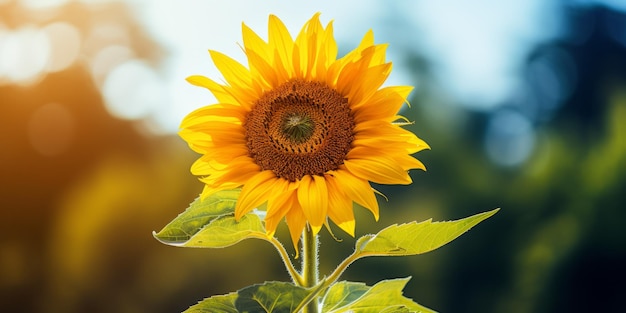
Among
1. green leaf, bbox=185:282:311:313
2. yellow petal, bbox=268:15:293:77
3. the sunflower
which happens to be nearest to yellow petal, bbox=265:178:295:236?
the sunflower

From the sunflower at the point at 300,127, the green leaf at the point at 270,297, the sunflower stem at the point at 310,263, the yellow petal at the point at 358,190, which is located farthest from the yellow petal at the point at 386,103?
the green leaf at the point at 270,297

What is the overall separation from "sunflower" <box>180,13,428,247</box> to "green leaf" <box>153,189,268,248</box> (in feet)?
0.15

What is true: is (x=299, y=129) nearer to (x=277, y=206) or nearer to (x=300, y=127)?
(x=300, y=127)

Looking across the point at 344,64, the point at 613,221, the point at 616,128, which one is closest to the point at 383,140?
the point at 344,64

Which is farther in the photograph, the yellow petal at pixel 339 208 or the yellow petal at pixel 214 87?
the yellow petal at pixel 214 87

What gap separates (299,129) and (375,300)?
0.33m

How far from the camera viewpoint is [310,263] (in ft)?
3.90

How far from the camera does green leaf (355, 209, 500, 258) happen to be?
112 cm

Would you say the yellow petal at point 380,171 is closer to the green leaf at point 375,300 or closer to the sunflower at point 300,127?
the sunflower at point 300,127

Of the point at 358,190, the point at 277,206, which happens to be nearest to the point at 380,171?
the point at 358,190

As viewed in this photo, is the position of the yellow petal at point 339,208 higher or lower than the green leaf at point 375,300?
higher

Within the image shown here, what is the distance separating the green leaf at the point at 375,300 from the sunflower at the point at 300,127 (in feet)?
0.42

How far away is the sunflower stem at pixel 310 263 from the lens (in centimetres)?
119

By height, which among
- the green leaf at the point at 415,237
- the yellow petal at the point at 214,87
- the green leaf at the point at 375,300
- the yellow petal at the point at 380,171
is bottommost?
the green leaf at the point at 375,300
